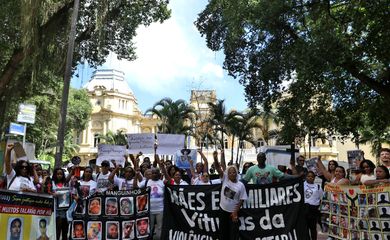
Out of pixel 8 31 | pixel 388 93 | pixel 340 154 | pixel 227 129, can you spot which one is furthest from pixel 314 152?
pixel 8 31

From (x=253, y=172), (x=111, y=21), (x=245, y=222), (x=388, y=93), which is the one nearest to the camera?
(x=245, y=222)

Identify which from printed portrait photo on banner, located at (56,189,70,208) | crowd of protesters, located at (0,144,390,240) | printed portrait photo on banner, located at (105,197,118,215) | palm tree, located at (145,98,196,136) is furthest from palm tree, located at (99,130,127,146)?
printed portrait photo on banner, located at (105,197,118,215)

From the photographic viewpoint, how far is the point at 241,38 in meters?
16.0

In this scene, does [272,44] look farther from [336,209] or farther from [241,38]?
[336,209]

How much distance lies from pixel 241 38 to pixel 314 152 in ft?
134

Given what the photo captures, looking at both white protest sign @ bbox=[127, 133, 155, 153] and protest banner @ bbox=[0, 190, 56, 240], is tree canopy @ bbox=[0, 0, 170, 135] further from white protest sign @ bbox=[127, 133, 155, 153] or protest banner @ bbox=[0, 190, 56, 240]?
protest banner @ bbox=[0, 190, 56, 240]

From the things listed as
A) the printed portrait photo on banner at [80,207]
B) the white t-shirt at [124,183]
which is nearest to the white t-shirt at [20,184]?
the printed portrait photo on banner at [80,207]

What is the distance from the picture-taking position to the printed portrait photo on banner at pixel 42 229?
7.70 m

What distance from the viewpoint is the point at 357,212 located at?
25.2 ft

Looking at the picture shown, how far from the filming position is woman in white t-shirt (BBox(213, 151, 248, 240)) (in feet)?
26.4

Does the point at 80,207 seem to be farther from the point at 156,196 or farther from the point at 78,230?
the point at 156,196

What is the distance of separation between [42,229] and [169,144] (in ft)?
29.0

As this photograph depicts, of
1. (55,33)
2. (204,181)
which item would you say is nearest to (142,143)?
(55,33)

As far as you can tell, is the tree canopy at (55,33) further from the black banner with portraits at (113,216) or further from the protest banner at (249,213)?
the protest banner at (249,213)
